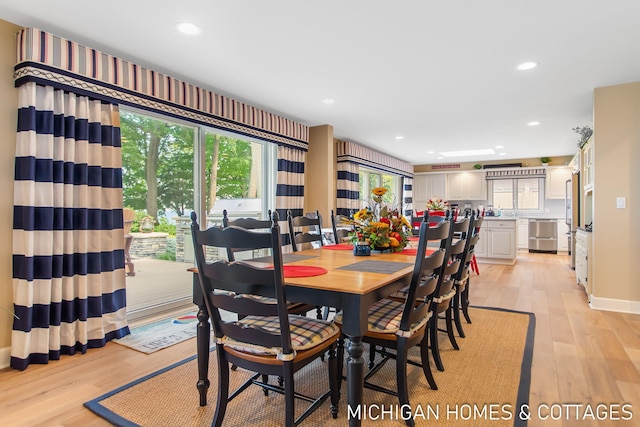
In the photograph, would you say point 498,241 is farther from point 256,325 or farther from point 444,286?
point 256,325

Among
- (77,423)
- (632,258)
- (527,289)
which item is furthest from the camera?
(527,289)

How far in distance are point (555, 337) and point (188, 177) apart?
12.2 feet

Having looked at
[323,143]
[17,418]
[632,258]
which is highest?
[323,143]

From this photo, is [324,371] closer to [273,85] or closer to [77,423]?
[77,423]

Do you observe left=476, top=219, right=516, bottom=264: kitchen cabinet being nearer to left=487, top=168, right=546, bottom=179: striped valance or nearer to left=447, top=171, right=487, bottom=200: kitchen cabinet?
left=447, top=171, right=487, bottom=200: kitchen cabinet

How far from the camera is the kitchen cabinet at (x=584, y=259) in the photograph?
407cm

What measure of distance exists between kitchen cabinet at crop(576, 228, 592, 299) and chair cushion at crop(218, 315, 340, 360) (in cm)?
362

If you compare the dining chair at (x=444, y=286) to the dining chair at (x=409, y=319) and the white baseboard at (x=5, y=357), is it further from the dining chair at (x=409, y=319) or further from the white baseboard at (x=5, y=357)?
the white baseboard at (x=5, y=357)

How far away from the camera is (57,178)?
2.59 meters

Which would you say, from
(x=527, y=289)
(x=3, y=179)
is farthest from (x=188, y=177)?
(x=527, y=289)

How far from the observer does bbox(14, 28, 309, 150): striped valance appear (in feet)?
8.12

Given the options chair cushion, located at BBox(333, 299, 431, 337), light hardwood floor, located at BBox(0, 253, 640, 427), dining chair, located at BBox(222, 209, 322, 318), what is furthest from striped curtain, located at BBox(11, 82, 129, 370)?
chair cushion, located at BBox(333, 299, 431, 337)

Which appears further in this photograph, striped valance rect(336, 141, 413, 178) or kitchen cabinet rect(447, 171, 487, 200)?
kitchen cabinet rect(447, 171, 487, 200)

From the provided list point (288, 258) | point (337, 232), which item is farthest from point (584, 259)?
point (288, 258)
